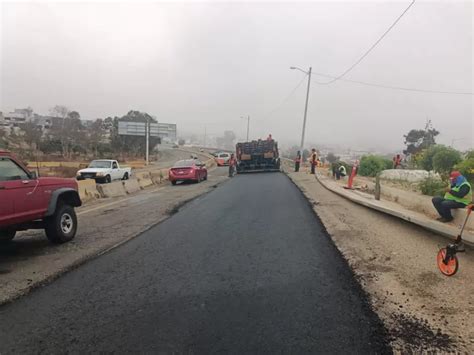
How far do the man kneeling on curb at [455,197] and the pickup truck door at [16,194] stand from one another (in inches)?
320

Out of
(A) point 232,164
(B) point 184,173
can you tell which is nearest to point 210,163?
(A) point 232,164

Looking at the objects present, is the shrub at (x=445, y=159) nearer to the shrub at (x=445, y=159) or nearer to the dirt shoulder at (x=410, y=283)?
the shrub at (x=445, y=159)

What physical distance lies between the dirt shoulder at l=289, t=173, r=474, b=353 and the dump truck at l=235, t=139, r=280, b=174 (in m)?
21.5

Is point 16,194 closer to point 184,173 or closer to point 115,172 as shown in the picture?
point 184,173

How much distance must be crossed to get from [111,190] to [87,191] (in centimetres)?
175

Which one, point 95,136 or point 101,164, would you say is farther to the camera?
point 95,136

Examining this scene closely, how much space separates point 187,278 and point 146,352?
2045 millimetres

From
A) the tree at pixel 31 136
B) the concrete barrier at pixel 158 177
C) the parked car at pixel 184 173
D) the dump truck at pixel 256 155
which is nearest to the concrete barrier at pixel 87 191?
the parked car at pixel 184 173

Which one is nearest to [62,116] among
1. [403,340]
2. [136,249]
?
[136,249]

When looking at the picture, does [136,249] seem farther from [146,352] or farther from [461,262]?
[461,262]

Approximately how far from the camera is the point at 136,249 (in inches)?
292

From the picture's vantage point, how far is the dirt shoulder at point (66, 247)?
5746 mm

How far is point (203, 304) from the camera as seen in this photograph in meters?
4.69

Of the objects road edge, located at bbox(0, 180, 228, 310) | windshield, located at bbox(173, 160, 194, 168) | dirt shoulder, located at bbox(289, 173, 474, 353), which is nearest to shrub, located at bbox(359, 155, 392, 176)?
windshield, located at bbox(173, 160, 194, 168)
